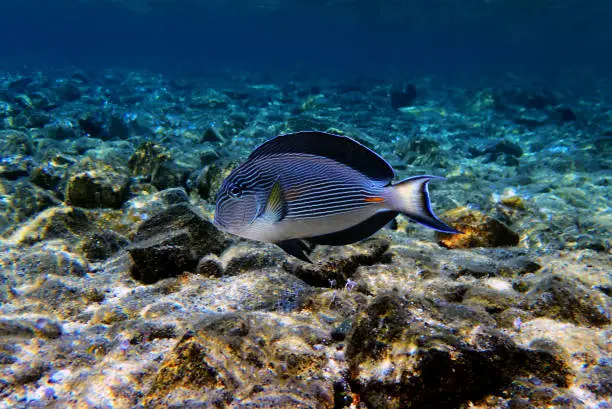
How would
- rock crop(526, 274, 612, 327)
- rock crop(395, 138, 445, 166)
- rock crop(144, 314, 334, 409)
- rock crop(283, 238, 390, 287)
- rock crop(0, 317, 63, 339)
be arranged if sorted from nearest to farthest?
rock crop(144, 314, 334, 409) < rock crop(0, 317, 63, 339) < rock crop(526, 274, 612, 327) < rock crop(283, 238, 390, 287) < rock crop(395, 138, 445, 166)

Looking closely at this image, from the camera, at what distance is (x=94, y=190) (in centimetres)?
464

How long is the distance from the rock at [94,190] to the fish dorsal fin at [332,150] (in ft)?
12.7

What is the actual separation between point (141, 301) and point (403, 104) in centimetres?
1939

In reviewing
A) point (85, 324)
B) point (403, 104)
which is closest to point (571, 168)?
point (85, 324)

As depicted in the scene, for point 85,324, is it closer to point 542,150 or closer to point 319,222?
point 319,222

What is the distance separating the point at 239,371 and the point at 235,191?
83cm

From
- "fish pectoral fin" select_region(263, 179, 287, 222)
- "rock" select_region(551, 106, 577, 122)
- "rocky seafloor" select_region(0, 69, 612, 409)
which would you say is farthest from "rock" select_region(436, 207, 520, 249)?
"rock" select_region(551, 106, 577, 122)

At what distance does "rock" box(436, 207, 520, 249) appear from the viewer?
3.96 m

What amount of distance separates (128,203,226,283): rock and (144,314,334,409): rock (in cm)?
118

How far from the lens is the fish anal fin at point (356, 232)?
5.30 feet

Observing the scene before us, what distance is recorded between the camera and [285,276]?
2.70 meters

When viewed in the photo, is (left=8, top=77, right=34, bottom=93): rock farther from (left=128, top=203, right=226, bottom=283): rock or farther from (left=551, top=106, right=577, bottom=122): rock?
(left=551, top=106, right=577, bottom=122): rock

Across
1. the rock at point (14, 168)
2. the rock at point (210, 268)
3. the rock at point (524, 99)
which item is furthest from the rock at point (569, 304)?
the rock at point (524, 99)

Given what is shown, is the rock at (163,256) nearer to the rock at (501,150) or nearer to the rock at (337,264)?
the rock at (337,264)
